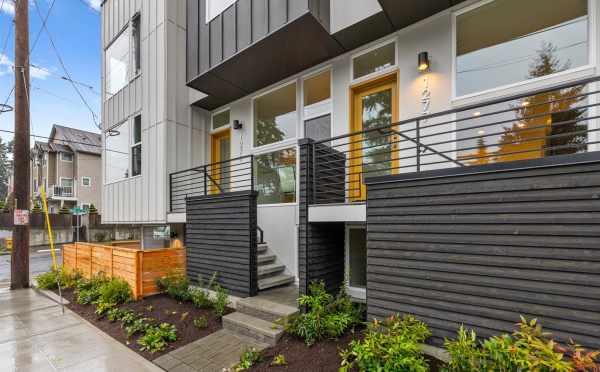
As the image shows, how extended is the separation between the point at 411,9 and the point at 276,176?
3.85 m

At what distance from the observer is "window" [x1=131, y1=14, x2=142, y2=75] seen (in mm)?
7633

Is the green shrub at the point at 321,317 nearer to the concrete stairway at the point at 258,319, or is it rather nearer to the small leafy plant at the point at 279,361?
the concrete stairway at the point at 258,319

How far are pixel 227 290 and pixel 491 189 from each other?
4.31 m

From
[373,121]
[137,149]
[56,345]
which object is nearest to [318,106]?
[373,121]

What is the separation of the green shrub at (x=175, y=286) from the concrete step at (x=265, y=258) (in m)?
1.45

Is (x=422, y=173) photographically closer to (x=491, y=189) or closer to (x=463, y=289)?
(x=491, y=189)

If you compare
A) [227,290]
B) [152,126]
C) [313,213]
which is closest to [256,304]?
[227,290]

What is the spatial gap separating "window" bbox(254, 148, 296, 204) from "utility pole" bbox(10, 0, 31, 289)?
635 centimetres

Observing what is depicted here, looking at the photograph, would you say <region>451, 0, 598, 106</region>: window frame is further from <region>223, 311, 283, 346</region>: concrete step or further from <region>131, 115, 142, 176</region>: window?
<region>131, 115, 142, 176</region>: window

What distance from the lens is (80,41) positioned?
40.8ft

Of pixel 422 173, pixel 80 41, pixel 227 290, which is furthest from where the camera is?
pixel 80 41

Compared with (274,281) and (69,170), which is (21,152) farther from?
(69,170)

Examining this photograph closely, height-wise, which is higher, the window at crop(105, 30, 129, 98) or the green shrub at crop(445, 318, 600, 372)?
the window at crop(105, 30, 129, 98)

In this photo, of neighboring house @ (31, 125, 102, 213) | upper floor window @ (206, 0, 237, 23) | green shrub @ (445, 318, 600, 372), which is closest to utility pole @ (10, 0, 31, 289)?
upper floor window @ (206, 0, 237, 23)
